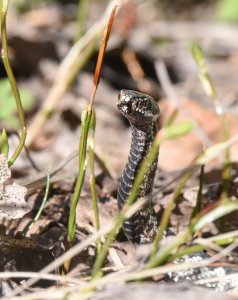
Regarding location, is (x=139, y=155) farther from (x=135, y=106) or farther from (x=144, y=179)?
(x=135, y=106)

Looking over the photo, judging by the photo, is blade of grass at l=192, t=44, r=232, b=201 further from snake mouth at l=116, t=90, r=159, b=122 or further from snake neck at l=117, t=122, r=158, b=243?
snake mouth at l=116, t=90, r=159, b=122

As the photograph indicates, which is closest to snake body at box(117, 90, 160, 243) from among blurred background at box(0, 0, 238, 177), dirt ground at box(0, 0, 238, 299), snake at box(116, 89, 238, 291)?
snake at box(116, 89, 238, 291)

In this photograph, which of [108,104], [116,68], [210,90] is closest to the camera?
[210,90]

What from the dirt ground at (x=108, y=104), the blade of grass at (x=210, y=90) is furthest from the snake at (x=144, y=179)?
the blade of grass at (x=210, y=90)

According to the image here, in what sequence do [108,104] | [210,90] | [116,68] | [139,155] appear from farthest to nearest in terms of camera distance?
[116,68] → [108,104] → [210,90] → [139,155]

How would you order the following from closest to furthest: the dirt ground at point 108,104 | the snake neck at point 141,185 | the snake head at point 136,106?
the snake head at point 136,106
the snake neck at point 141,185
the dirt ground at point 108,104

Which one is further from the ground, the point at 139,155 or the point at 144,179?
the point at 139,155

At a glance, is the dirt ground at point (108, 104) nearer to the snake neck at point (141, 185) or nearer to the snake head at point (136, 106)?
the snake neck at point (141, 185)

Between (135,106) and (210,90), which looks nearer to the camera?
(135,106)

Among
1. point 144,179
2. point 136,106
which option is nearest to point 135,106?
point 136,106
